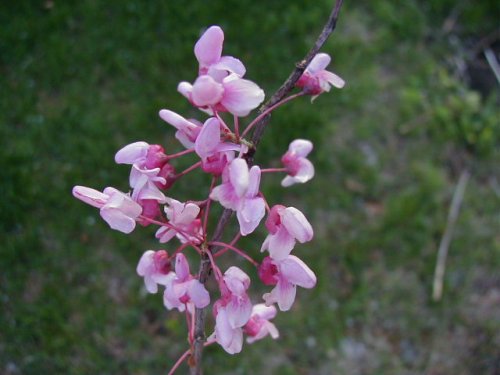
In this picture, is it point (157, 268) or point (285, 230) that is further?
point (157, 268)

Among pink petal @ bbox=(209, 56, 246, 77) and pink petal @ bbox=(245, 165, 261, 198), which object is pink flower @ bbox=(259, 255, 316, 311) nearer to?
pink petal @ bbox=(245, 165, 261, 198)

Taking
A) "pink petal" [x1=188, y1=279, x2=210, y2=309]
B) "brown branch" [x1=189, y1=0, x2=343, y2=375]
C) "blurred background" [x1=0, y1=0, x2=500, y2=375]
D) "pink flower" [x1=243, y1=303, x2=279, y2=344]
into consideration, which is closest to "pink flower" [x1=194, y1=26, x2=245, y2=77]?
"brown branch" [x1=189, y1=0, x2=343, y2=375]

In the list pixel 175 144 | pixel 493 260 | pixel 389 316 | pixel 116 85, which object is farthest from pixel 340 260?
pixel 116 85

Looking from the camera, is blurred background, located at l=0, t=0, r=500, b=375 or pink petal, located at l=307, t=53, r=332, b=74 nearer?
pink petal, located at l=307, t=53, r=332, b=74

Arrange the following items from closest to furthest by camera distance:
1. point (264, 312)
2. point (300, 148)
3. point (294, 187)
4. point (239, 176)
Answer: point (239, 176)
point (300, 148)
point (264, 312)
point (294, 187)

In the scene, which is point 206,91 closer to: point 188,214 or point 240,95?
point 240,95

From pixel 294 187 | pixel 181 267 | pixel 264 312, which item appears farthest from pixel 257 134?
pixel 294 187
